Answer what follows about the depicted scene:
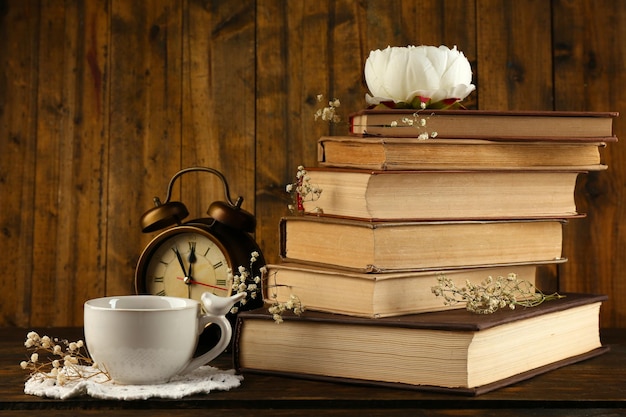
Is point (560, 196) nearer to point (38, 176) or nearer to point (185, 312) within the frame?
point (185, 312)

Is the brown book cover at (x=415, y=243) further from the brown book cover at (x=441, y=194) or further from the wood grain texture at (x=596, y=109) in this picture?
the wood grain texture at (x=596, y=109)

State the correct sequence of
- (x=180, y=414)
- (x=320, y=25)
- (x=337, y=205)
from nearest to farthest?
(x=180, y=414)
(x=337, y=205)
(x=320, y=25)

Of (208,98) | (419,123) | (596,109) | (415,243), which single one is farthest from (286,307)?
(596,109)

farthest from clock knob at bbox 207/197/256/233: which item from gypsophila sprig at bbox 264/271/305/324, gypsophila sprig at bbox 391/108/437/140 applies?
gypsophila sprig at bbox 391/108/437/140

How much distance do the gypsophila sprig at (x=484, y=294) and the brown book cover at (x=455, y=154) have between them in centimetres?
17

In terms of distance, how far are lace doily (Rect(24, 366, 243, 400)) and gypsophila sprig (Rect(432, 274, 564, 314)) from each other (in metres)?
0.32

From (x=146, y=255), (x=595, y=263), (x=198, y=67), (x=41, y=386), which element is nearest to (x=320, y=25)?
→ (x=198, y=67)

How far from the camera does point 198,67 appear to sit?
183 cm

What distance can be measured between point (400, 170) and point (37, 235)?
37.9 inches

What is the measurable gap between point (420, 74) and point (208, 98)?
65cm

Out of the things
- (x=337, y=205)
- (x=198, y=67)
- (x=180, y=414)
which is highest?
(x=198, y=67)

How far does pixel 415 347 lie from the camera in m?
1.13

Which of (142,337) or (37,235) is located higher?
(37,235)

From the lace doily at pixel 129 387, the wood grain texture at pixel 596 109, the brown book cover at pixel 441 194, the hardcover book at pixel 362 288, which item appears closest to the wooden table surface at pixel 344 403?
the lace doily at pixel 129 387
